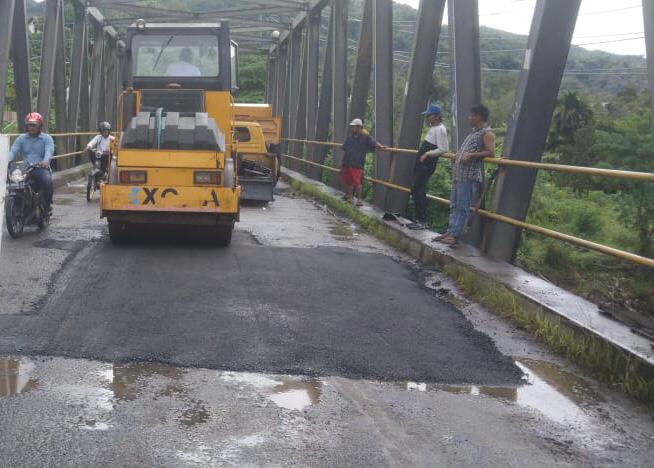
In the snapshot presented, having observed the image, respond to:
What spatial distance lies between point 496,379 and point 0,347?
2.86 m

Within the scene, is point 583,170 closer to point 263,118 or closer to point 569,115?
point 263,118

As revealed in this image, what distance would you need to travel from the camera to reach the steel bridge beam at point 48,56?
1741 centimetres

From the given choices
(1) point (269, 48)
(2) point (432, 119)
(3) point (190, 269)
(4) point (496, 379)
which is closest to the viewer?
(4) point (496, 379)

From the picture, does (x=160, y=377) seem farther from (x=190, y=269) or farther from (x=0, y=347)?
(x=190, y=269)

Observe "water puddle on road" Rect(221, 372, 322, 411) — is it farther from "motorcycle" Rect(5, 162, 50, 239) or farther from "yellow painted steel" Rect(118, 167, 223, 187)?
"motorcycle" Rect(5, 162, 50, 239)

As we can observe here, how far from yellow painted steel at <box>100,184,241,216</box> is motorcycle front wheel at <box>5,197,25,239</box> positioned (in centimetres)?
107

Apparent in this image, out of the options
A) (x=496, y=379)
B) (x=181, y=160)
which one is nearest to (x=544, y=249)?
(x=181, y=160)

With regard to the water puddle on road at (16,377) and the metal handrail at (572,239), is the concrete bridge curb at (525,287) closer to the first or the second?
the metal handrail at (572,239)

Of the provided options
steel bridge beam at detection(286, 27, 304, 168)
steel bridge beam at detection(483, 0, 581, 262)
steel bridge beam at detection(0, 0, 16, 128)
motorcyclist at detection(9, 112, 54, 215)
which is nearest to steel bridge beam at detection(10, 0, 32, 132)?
steel bridge beam at detection(0, 0, 16, 128)

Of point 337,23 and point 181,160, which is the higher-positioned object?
point 337,23

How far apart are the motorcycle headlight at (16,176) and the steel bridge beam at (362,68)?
29.7ft

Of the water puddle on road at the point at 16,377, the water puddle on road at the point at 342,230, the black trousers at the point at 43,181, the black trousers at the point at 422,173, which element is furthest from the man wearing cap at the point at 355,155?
the water puddle on road at the point at 16,377

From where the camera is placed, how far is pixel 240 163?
1583cm

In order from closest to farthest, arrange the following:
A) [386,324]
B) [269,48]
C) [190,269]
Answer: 1. [386,324]
2. [190,269]
3. [269,48]
